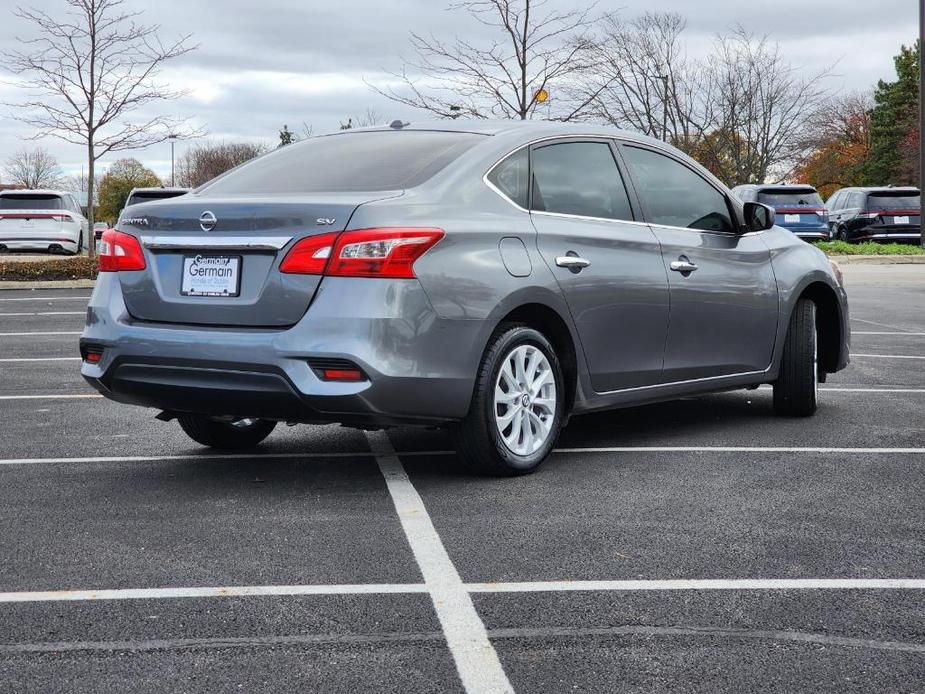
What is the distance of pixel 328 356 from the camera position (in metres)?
5.34

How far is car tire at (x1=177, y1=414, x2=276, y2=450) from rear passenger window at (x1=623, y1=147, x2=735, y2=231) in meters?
2.34

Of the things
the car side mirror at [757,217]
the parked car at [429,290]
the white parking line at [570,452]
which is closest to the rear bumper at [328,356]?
the parked car at [429,290]

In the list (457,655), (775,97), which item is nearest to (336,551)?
(457,655)

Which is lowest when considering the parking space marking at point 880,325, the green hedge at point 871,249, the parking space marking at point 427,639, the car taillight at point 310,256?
the parking space marking at point 880,325

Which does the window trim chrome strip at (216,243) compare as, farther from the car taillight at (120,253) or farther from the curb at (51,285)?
the curb at (51,285)

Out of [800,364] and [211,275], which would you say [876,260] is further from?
[211,275]

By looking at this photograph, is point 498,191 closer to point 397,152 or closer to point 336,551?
point 397,152

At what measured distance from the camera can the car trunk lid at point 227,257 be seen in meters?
5.44

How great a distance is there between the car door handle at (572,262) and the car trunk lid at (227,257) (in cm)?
96

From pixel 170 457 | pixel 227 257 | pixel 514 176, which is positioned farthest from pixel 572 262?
pixel 170 457

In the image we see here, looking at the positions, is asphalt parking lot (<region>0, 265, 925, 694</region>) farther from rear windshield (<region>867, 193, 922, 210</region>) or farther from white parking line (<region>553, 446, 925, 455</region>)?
rear windshield (<region>867, 193, 922, 210</region>)

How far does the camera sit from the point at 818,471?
6.25m

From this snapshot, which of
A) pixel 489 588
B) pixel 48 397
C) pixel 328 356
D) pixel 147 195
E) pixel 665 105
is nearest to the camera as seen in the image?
pixel 489 588

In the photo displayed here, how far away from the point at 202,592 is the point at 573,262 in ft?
8.99
